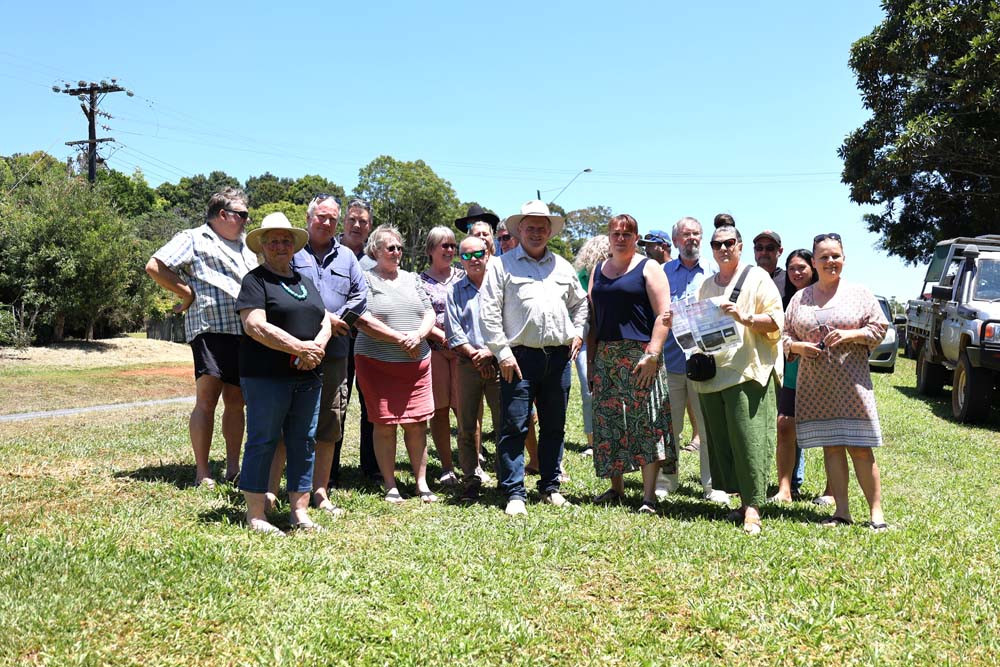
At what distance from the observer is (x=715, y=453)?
5730 mm

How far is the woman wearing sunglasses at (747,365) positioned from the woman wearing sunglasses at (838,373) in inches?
10.7

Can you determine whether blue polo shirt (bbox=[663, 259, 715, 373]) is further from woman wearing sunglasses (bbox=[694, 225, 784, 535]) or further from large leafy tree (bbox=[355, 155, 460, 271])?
large leafy tree (bbox=[355, 155, 460, 271])

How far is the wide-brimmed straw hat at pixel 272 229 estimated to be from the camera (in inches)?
189

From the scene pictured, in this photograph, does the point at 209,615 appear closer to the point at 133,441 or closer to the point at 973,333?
the point at 133,441

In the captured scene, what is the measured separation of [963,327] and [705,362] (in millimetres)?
7629

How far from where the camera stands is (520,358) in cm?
577

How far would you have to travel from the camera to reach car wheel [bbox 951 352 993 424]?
10.7 m

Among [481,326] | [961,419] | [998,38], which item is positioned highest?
[998,38]

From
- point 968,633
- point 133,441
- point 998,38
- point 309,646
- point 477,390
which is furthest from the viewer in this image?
point 998,38

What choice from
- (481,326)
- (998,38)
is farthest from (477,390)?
(998,38)

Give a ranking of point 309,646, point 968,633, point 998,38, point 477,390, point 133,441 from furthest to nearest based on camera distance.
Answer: point 998,38 → point 133,441 → point 477,390 → point 968,633 → point 309,646

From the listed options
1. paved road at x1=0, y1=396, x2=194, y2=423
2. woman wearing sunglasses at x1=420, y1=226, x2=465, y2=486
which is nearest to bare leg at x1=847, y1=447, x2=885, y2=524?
woman wearing sunglasses at x1=420, y1=226, x2=465, y2=486

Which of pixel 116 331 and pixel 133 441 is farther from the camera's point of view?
pixel 116 331

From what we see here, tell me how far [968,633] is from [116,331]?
106 feet
